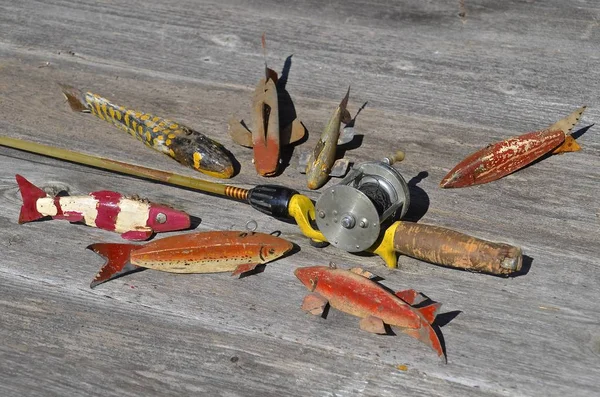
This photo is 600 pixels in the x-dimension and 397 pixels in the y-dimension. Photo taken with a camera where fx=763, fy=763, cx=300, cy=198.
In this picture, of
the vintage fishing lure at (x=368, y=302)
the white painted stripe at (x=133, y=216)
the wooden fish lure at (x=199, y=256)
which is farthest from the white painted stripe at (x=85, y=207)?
the vintage fishing lure at (x=368, y=302)

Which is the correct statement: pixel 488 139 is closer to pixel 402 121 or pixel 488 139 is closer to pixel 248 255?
pixel 402 121

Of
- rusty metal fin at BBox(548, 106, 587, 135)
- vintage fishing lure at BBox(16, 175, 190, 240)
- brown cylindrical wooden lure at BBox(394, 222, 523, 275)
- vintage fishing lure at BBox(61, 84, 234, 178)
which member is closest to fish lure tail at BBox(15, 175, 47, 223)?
vintage fishing lure at BBox(16, 175, 190, 240)

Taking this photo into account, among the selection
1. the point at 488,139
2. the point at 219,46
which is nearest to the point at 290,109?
the point at 219,46

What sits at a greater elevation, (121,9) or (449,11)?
(449,11)

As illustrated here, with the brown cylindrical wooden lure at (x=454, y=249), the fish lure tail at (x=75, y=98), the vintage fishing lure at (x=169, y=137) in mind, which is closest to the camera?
the brown cylindrical wooden lure at (x=454, y=249)

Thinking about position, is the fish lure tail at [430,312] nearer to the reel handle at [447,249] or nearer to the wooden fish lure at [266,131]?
the reel handle at [447,249]

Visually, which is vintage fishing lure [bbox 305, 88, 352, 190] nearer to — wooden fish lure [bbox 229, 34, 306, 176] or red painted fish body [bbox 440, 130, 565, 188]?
wooden fish lure [bbox 229, 34, 306, 176]

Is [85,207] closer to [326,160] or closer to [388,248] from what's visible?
[326,160]
